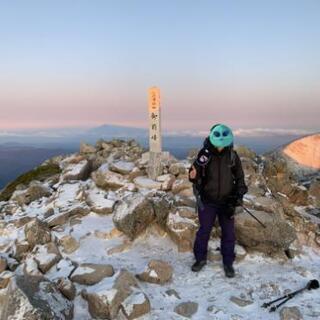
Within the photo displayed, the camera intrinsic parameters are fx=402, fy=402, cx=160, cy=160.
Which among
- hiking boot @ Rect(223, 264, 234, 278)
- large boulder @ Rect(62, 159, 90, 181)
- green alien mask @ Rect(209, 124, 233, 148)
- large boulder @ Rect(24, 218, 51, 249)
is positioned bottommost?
hiking boot @ Rect(223, 264, 234, 278)

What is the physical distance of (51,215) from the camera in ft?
39.3

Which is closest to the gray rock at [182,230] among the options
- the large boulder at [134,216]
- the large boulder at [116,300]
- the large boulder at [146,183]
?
the large boulder at [134,216]

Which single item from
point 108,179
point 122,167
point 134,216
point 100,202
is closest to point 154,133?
point 122,167

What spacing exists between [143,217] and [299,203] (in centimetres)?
953

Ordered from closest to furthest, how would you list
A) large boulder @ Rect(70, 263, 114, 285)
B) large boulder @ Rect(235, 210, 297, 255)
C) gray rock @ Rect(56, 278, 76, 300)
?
gray rock @ Rect(56, 278, 76, 300)
large boulder @ Rect(70, 263, 114, 285)
large boulder @ Rect(235, 210, 297, 255)

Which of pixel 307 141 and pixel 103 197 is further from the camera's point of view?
pixel 307 141

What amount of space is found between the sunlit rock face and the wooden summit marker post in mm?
19595

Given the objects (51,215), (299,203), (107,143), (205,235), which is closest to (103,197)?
(51,215)

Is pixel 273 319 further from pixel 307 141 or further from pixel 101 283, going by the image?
pixel 307 141

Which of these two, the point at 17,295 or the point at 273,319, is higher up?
the point at 17,295

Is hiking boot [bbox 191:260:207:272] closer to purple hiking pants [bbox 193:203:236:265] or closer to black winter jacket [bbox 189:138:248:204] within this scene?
purple hiking pants [bbox 193:203:236:265]

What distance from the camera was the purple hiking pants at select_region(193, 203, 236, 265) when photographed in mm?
8469

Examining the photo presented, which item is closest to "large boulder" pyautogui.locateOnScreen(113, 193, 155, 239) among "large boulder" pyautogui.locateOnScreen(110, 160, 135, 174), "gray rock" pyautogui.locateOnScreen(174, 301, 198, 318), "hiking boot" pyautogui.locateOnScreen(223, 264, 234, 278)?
"hiking boot" pyautogui.locateOnScreen(223, 264, 234, 278)

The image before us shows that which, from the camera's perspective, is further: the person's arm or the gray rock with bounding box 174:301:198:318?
the person's arm
